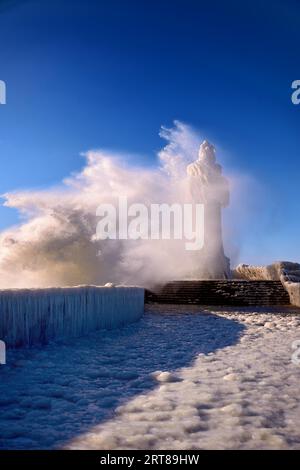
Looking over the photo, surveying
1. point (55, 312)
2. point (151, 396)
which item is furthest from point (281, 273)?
point (151, 396)

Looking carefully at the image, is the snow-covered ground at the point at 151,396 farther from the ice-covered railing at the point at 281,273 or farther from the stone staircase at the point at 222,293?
the stone staircase at the point at 222,293

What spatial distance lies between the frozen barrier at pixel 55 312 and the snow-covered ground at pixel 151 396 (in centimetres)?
30

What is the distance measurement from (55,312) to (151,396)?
3406mm

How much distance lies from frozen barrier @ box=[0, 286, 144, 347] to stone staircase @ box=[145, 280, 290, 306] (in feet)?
33.6

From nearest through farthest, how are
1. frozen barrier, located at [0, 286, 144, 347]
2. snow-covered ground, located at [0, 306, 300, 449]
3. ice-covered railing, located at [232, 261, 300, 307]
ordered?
1. snow-covered ground, located at [0, 306, 300, 449]
2. frozen barrier, located at [0, 286, 144, 347]
3. ice-covered railing, located at [232, 261, 300, 307]

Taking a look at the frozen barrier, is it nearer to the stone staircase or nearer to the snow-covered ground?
the snow-covered ground

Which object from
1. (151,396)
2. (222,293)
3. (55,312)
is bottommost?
(222,293)

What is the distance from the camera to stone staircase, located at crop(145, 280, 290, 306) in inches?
733

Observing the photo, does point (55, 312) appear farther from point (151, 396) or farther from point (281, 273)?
point (281, 273)

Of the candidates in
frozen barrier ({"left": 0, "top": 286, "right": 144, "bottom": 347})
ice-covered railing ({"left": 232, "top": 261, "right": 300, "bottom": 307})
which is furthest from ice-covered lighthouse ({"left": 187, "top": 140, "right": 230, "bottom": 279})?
frozen barrier ({"left": 0, "top": 286, "right": 144, "bottom": 347})

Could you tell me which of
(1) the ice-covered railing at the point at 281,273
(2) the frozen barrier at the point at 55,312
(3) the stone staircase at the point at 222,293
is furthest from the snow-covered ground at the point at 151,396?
(3) the stone staircase at the point at 222,293

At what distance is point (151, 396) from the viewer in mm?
3883
